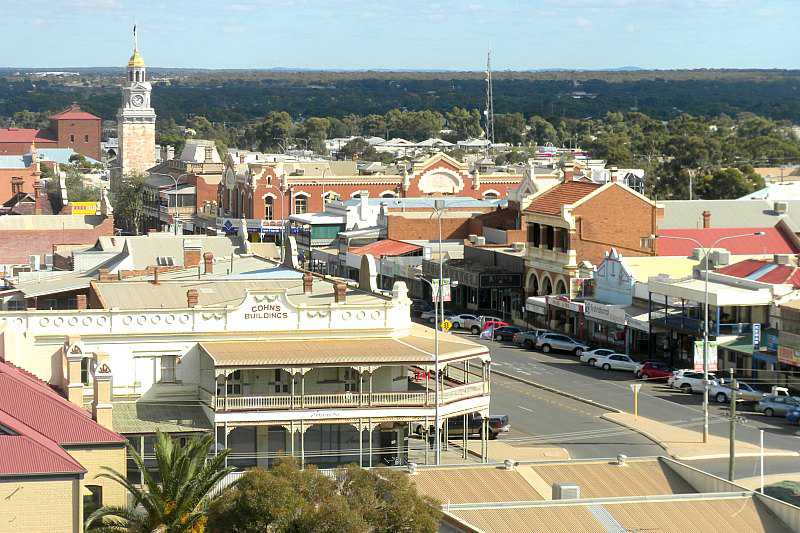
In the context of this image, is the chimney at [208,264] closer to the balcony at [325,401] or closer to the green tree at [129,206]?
the balcony at [325,401]

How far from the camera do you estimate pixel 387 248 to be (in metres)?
118

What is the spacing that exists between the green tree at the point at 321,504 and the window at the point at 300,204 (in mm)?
110376

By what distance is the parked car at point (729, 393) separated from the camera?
70625 mm

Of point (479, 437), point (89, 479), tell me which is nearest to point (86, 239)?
point (479, 437)

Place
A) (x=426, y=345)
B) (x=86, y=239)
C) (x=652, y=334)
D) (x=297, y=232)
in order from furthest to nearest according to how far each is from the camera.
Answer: (x=297, y=232), (x=86, y=239), (x=652, y=334), (x=426, y=345)

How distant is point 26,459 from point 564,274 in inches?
2422

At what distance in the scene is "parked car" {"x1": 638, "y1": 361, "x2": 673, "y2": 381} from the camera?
78.8 m

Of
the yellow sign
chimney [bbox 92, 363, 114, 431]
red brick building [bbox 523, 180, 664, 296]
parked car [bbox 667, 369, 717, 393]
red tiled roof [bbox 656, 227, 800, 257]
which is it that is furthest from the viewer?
the yellow sign

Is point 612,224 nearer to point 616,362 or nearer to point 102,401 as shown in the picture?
point 616,362

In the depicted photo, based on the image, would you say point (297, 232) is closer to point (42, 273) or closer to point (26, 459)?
point (42, 273)

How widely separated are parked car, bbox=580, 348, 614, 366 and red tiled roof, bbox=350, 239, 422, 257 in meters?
32.7

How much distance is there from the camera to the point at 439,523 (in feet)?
132

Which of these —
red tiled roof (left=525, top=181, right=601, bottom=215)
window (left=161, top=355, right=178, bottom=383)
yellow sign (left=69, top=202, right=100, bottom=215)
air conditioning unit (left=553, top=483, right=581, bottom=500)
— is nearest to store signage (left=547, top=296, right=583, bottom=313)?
red tiled roof (left=525, top=181, right=601, bottom=215)

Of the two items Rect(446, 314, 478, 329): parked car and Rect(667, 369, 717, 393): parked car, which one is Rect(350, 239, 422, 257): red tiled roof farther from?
Rect(667, 369, 717, 393): parked car
